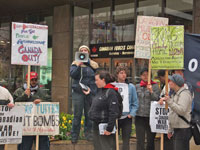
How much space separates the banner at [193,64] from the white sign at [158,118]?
82 cm

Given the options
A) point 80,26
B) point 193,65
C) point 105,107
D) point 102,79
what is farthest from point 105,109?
point 80,26

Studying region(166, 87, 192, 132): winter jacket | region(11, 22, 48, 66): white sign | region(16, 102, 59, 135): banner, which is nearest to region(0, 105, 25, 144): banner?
region(16, 102, 59, 135): banner

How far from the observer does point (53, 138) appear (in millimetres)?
7789

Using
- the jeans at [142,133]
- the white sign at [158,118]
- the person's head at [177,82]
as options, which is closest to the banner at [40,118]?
the jeans at [142,133]

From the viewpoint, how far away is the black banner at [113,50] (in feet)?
38.5

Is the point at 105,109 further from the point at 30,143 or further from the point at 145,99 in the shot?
the point at 30,143

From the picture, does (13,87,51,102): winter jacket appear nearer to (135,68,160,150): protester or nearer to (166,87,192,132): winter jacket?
(135,68,160,150): protester

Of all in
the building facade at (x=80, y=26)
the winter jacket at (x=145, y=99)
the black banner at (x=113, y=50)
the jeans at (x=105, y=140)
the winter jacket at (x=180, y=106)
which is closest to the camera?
the winter jacket at (x=180, y=106)

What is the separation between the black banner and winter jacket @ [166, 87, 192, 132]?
643cm

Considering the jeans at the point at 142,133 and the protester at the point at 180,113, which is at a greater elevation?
the protester at the point at 180,113

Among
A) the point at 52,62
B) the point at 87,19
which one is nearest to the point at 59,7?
the point at 87,19

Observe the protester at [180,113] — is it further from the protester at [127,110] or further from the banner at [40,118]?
the banner at [40,118]

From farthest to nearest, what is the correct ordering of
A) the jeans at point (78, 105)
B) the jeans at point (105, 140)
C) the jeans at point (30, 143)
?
1. the jeans at point (78, 105)
2. the jeans at point (30, 143)
3. the jeans at point (105, 140)

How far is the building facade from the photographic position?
1112 cm
